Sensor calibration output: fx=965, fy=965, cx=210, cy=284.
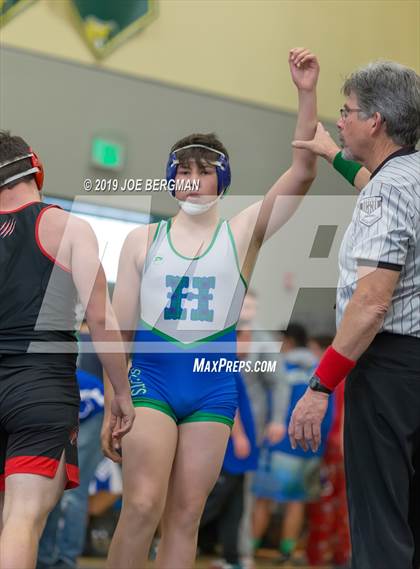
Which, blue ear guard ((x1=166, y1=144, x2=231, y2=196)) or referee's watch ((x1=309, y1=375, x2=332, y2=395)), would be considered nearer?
referee's watch ((x1=309, y1=375, x2=332, y2=395))

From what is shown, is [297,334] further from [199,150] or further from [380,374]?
[380,374]

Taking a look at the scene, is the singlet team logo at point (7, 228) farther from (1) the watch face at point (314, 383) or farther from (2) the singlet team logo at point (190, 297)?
(1) the watch face at point (314, 383)

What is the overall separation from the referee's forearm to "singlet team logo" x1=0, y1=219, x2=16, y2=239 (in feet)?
3.62

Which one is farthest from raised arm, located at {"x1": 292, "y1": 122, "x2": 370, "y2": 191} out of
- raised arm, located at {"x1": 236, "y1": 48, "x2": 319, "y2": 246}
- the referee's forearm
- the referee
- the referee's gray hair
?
the referee's forearm

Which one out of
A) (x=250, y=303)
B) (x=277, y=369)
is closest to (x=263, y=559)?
(x=277, y=369)

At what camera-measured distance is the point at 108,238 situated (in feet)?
13.3

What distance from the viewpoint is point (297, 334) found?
22.6ft

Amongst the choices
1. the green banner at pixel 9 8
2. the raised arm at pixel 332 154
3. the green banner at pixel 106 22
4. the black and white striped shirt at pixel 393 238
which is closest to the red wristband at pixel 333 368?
the black and white striped shirt at pixel 393 238

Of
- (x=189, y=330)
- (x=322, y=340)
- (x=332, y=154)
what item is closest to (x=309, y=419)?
(x=189, y=330)

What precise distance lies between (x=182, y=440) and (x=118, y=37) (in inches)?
90.2

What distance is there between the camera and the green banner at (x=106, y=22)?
15.5ft

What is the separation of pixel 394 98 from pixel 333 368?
35.3 inches

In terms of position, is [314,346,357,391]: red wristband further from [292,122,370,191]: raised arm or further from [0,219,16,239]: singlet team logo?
[0,219,16,239]: singlet team logo

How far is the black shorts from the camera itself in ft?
9.93
